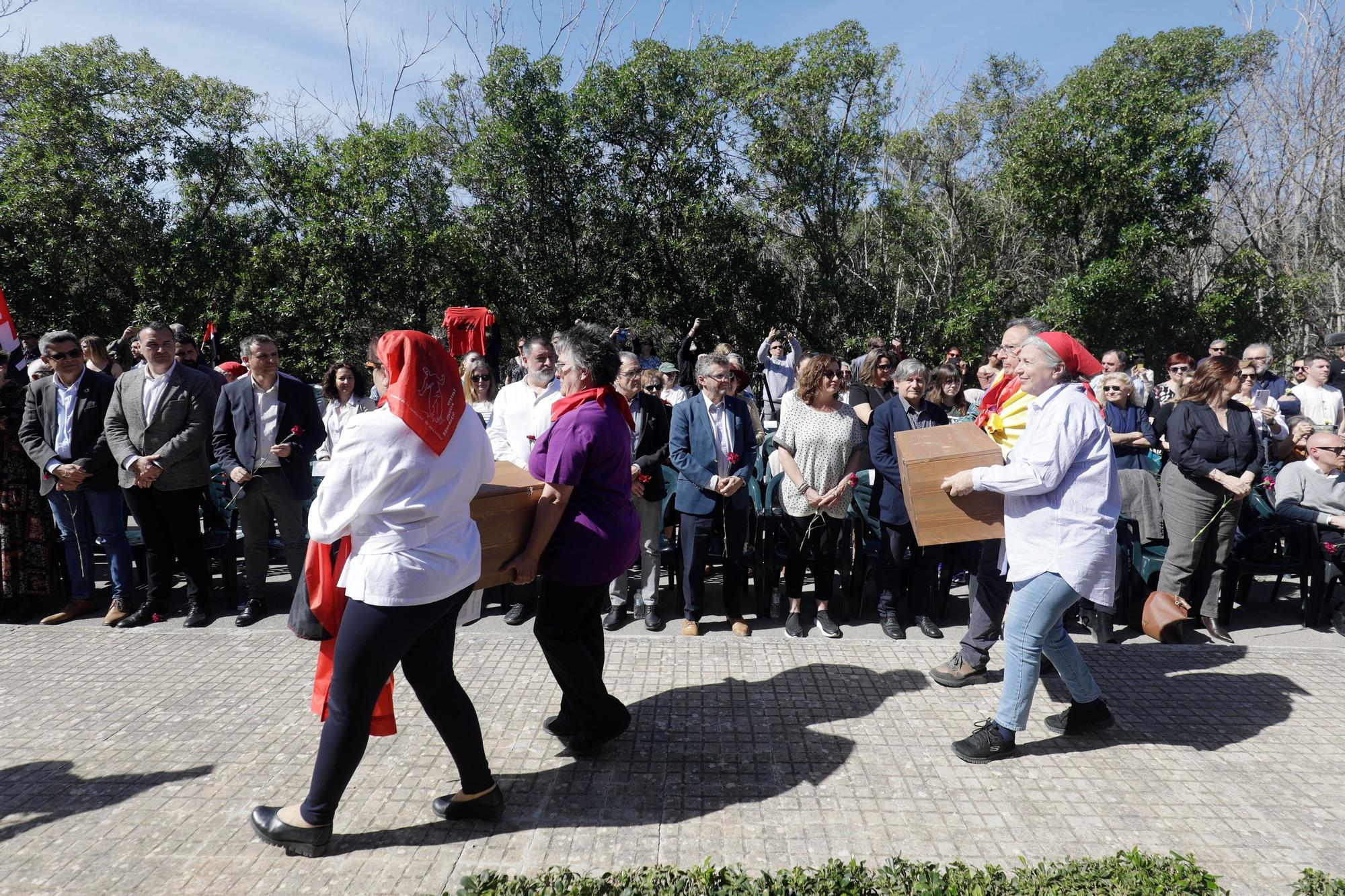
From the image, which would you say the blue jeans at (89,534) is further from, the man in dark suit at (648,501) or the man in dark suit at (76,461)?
the man in dark suit at (648,501)

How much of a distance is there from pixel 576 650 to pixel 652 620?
2.21 metres

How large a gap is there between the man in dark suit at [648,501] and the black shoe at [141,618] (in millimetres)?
3353

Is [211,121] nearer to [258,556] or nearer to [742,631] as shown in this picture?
[258,556]

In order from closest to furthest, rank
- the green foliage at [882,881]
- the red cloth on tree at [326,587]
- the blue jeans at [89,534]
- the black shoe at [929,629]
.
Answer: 1. the green foliage at [882,881]
2. the red cloth on tree at [326,587]
3. the black shoe at [929,629]
4. the blue jeans at [89,534]

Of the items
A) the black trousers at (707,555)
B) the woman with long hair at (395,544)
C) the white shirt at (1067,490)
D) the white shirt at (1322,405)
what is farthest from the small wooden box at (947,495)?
the white shirt at (1322,405)

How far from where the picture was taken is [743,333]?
19188 millimetres

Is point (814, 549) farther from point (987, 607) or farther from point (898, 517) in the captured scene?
point (987, 607)

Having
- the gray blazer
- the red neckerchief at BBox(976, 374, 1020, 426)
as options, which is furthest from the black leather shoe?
the gray blazer

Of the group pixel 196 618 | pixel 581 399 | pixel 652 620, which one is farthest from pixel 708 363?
pixel 196 618

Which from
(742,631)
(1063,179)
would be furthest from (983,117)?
(742,631)

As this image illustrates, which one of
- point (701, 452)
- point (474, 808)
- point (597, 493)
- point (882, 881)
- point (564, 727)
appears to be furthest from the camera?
point (701, 452)

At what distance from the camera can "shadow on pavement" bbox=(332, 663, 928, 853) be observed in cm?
335

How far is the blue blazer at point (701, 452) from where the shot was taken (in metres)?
5.79

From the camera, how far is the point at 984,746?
3.84m
